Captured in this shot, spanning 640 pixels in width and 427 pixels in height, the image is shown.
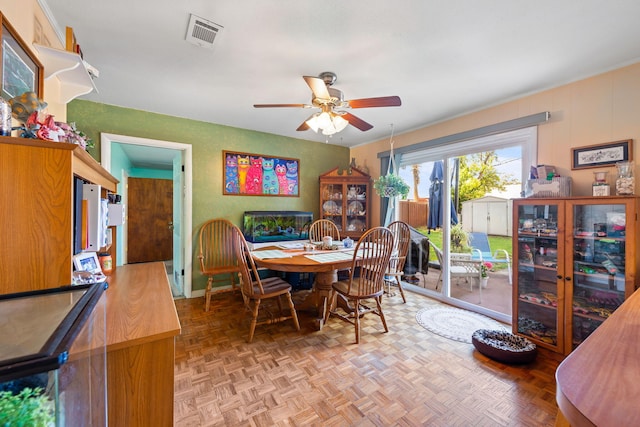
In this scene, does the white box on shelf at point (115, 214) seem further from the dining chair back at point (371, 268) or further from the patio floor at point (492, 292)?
the patio floor at point (492, 292)

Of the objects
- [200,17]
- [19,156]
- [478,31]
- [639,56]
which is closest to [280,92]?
[200,17]

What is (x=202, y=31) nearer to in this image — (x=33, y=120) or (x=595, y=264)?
(x=33, y=120)

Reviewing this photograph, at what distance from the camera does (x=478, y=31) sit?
1.62m

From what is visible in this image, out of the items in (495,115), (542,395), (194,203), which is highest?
(495,115)

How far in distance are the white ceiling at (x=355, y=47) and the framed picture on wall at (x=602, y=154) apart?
59 centimetres

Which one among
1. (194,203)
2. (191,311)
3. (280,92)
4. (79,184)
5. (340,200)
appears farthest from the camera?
(340,200)

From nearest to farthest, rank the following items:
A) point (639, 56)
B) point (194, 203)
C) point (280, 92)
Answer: point (639, 56)
point (280, 92)
point (194, 203)

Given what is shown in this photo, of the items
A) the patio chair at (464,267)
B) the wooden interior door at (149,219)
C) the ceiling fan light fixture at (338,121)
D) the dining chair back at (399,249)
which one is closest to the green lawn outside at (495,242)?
the patio chair at (464,267)

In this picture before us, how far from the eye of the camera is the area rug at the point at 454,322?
7.87 ft

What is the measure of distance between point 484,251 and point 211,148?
361 centimetres

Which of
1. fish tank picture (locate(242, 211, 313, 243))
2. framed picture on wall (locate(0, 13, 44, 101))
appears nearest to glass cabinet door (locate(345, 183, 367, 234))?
fish tank picture (locate(242, 211, 313, 243))

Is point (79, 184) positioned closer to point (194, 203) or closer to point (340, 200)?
point (194, 203)

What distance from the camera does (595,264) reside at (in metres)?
1.95

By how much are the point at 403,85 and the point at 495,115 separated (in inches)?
44.1
